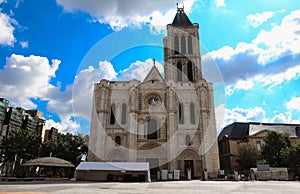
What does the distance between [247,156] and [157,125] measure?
49.8ft

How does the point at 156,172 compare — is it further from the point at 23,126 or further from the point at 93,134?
the point at 23,126

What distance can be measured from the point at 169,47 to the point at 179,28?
494 centimetres

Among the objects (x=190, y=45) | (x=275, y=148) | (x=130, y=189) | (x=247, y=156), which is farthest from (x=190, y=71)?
(x=130, y=189)

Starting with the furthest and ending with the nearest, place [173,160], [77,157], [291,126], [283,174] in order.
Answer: [291,126]
[77,157]
[173,160]
[283,174]

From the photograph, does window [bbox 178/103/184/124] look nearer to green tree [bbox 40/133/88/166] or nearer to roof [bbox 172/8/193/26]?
green tree [bbox 40/133/88/166]

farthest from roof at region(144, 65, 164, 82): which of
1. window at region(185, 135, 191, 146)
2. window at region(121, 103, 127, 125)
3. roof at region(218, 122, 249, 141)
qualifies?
roof at region(218, 122, 249, 141)

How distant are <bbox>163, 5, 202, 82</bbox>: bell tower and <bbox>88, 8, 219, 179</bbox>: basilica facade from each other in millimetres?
2261

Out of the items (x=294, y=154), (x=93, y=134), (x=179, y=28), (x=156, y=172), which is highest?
(x=179, y=28)

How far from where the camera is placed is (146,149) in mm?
35531

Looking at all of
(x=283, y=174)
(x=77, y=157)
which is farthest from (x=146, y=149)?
(x=283, y=174)

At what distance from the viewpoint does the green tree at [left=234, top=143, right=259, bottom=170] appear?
123ft

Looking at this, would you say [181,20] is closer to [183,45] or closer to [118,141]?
[183,45]

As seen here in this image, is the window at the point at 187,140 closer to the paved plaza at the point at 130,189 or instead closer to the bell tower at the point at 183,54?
the bell tower at the point at 183,54

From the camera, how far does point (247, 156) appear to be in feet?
123
